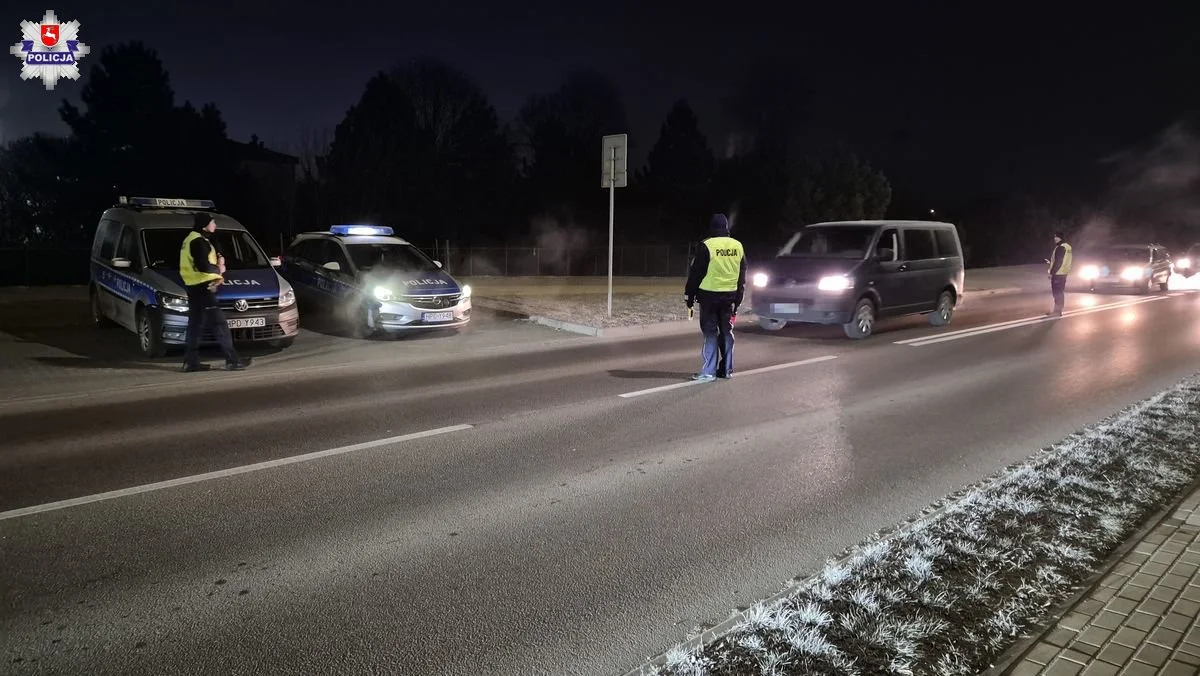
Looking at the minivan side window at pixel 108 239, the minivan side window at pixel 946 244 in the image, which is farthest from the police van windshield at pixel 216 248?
the minivan side window at pixel 946 244

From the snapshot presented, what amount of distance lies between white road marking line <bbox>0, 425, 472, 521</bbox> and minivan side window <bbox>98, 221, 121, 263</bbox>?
25.9ft

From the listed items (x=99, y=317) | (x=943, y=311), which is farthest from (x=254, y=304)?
(x=943, y=311)

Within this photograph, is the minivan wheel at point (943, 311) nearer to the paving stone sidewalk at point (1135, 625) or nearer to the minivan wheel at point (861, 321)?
the minivan wheel at point (861, 321)

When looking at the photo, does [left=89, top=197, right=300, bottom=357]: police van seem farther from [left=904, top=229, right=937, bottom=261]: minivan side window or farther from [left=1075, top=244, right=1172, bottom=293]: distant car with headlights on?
[left=1075, top=244, right=1172, bottom=293]: distant car with headlights on

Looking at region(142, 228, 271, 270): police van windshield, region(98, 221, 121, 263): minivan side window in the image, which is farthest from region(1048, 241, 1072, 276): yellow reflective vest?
region(98, 221, 121, 263): minivan side window

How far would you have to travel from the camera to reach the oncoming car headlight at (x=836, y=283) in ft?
41.4

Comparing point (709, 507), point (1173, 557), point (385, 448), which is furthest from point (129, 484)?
point (1173, 557)

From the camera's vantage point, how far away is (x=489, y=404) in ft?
26.6

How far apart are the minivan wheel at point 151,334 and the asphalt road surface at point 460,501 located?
167 cm

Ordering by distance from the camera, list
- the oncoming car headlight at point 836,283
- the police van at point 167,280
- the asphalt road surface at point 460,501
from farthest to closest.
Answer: the oncoming car headlight at point 836,283 < the police van at point 167,280 < the asphalt road surface at point 460,501

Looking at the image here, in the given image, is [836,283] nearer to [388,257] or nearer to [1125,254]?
[388,257]

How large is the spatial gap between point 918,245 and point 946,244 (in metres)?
1.25

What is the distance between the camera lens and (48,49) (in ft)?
62.1

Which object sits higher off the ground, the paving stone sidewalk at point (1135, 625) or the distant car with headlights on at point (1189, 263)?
the distant car with headlights on at point (1189, 263)
